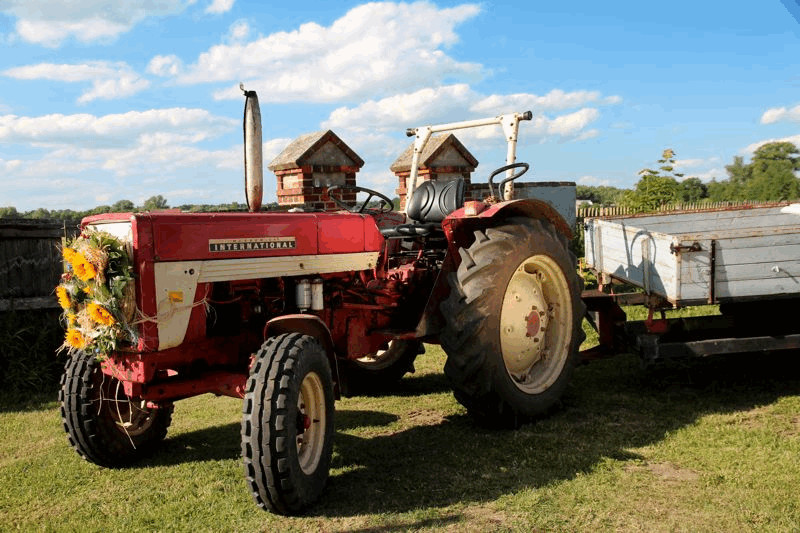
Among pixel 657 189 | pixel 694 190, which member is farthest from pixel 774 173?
pixel 657 189

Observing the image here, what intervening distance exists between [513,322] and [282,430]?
6.50ft

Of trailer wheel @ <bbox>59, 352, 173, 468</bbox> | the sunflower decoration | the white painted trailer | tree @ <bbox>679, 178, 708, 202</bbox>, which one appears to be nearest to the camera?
the sunflower decoration

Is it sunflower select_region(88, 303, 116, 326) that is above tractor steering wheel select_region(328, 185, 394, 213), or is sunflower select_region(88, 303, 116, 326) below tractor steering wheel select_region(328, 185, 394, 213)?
below

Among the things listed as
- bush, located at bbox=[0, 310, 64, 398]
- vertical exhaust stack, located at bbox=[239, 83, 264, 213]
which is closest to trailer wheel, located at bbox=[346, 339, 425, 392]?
vertical exhaust stack, located at bbox=[239, 83, 264, 213]

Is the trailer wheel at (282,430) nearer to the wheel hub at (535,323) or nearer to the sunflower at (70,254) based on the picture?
the sunflower at (70,254)

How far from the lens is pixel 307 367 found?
3.59 m

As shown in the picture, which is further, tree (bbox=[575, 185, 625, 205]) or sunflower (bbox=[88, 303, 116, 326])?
tree (bbox=[575, 185, 625, 205])

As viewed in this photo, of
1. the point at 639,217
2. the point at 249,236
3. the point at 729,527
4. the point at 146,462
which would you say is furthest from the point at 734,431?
the point at 146,462

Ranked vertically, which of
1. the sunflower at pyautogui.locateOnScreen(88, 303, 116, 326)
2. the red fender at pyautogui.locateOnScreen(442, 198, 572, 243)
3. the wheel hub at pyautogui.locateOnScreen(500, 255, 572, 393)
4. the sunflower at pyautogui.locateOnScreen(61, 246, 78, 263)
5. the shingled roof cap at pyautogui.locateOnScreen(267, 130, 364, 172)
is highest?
the shingled roof cap at pyautogui.locateOnScreen(267, 130, 364, 172)

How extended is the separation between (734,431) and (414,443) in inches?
75.7

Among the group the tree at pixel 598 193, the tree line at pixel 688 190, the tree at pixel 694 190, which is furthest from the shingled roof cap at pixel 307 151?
the tree at pixel 694 190

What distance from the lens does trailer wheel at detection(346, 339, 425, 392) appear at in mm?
5758

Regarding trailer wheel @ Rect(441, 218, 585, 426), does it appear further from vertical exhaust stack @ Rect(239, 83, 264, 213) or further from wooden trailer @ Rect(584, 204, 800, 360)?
vertical exhaust stack @ Rect(239, 83, 264, 213)

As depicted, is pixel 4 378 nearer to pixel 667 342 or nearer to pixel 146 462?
pixel 146 462
